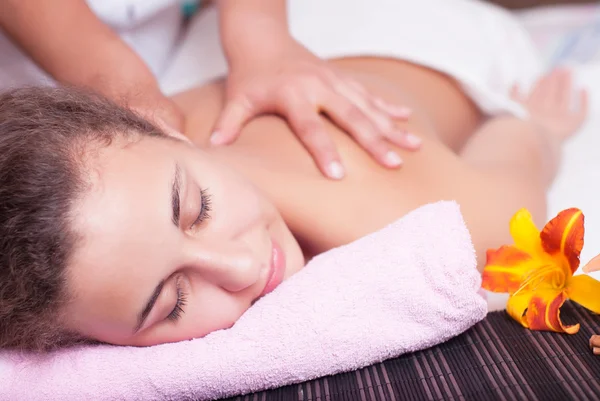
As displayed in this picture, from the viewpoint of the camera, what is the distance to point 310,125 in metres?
1.14

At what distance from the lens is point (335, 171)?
43.1 inches

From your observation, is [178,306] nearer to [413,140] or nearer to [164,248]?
[164,248]

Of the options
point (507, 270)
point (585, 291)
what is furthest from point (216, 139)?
point (585, 291)

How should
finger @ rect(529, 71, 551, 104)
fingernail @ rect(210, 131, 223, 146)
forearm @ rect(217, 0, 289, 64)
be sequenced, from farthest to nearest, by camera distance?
finger @ rect(529, 71, 551, 104), forearm @ rect(217, 0, 289, 64), fingernail @ rect(210, 131, 223, 146)

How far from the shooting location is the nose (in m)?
0.85

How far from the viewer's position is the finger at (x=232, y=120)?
119 centimetres

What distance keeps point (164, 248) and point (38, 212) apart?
0.54 feet

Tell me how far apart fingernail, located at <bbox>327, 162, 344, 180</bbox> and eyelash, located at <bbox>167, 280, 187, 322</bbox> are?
358 millimetres

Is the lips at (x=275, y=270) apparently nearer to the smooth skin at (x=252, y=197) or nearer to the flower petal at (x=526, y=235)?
the smooth skin at (x=252, y=197)

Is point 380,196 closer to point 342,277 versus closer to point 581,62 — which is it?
point 342,277

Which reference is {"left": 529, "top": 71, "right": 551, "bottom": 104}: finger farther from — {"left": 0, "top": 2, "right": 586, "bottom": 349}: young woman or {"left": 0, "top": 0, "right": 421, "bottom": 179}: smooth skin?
{"left": 0, "top": 0, "right": 421, "bottom": 179}: smooth skin

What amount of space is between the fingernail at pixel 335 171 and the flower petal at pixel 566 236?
38cm

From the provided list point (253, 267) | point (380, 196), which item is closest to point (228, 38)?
point (380, 196)

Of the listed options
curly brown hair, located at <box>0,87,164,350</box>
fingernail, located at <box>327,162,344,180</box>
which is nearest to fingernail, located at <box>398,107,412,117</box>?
fingernail, located at <box>327,162,344,180</box>
